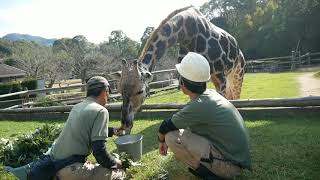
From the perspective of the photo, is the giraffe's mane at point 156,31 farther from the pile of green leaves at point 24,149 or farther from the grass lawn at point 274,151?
the pile of green leaves at point 24,149

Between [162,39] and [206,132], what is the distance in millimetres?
3554

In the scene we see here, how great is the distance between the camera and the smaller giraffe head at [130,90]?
222 inches

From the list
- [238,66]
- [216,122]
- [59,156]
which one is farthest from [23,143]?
[238,66]

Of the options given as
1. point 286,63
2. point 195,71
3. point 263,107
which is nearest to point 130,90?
point 195,71

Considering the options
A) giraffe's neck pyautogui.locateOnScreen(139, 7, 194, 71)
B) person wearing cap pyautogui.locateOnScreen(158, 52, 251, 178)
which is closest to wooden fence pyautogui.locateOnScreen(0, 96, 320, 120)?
giraffe's neck pyautogui.locateOnScreen(139, 7, 194, 71)

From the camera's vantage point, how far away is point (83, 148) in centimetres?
385

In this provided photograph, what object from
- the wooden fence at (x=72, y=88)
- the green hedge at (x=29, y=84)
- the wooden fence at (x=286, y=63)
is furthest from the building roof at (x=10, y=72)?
the wooden fence at (x=72, y=88)

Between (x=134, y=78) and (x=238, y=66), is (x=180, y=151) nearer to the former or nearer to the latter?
(x=134, y=78)

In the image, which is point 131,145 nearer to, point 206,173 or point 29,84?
Answer: point 206,173

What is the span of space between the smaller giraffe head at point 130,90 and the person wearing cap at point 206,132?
6.12ft

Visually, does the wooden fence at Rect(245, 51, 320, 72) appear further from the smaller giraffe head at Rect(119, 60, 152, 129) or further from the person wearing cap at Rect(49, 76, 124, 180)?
the person wearing cap at Rect(49, 76, 124, 180)

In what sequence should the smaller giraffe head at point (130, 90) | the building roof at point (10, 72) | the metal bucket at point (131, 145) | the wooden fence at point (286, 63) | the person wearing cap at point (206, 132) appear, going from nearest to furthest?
the person wearing cap at point (206, 132), the metal bucket at point (131, 145), the smaller giraffe head at point (130, 90), the wooden fence at point (286, 63), the building roof at point (10, 72)

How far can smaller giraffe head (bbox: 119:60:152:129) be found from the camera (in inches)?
222

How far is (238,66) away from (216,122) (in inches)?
213
